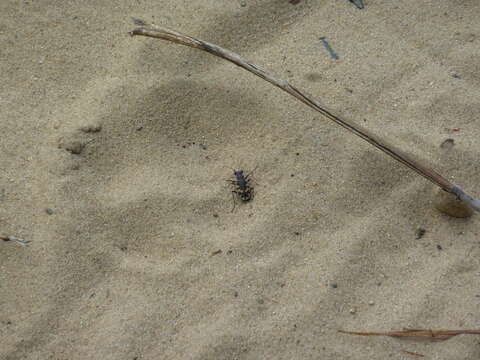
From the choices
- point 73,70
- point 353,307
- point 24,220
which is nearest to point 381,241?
point 353,307

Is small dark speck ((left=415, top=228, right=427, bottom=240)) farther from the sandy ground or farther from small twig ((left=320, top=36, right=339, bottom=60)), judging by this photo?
small twig ((left=320, top=36, right=339, bottom=60))

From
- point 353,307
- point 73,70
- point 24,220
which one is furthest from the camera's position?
point 73,70

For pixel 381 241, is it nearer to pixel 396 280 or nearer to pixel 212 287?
pixel 396 280

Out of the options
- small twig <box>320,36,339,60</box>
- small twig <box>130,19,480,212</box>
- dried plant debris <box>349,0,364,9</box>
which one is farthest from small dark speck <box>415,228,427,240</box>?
dried plant debris <box>349,0,364,9</box>

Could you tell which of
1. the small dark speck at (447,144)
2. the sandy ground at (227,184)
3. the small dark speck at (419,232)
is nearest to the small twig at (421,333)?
the sandy ground at (227,184)

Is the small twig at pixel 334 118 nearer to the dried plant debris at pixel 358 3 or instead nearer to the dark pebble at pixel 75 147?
the dark pebble at pixel 75 147

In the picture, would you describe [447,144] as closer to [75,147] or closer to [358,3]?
[358,3]

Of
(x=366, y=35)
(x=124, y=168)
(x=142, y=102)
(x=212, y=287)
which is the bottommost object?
(x=212, y=287)
